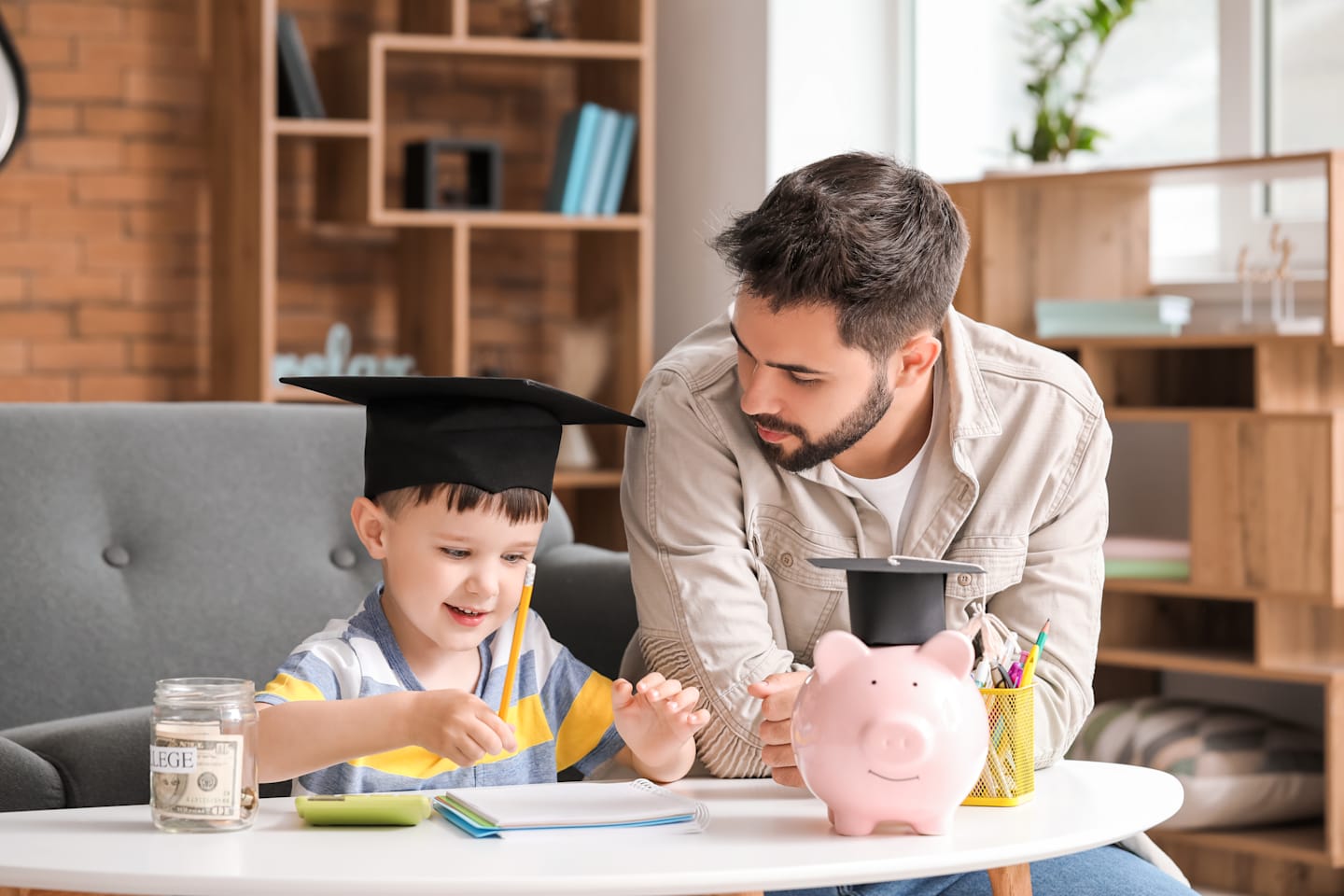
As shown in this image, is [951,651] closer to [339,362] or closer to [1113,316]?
[1113,316]

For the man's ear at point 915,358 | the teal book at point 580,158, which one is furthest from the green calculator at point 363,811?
the teal book at point 580,158

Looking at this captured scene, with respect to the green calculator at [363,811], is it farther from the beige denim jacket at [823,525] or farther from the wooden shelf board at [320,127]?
the wooden shelf board at [320,127]

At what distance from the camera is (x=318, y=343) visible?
4004mm

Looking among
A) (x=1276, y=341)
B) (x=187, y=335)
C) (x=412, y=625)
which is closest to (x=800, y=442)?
(x=412, y=625)

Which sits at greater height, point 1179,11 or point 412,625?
point 1179,11

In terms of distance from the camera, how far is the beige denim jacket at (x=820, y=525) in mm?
1532

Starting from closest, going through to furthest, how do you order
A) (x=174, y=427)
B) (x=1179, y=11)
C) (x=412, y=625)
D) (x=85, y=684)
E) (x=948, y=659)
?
1. (x=948, y=659)
2. (x=412, y=625)
3. (x=85, y=684)
4. (x=174, y=427)
5. (x=1179, y=11)

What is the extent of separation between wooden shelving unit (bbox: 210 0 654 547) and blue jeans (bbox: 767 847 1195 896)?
2.26 m

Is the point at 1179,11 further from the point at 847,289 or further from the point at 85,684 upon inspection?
the point at 85,684

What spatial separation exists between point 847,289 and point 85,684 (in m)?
1.18

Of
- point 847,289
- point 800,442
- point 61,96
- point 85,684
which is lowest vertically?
point 85,684

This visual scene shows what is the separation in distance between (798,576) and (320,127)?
229 centimetres

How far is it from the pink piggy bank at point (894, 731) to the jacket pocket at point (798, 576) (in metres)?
0.48

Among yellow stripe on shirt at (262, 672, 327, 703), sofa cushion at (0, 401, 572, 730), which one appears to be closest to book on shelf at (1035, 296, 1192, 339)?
sofa cushion at (0, 401, 572, 730)
